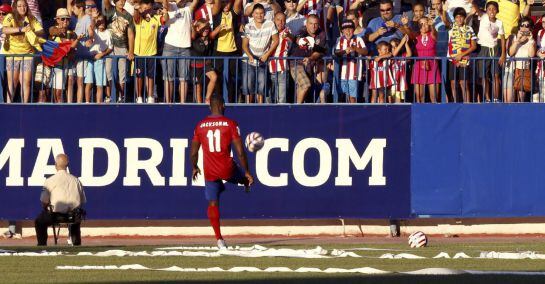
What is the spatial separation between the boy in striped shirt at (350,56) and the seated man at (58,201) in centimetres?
529

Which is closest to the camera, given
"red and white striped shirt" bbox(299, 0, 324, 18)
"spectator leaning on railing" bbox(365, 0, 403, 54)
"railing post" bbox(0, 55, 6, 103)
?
"railing post" bbox(0, 55, 6, 103)

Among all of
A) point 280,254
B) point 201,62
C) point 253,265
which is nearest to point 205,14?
point 201,62

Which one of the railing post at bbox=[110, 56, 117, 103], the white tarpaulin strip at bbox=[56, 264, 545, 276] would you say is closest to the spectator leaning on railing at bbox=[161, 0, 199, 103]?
the railing post at bbox=[110, 56, 117, 103]

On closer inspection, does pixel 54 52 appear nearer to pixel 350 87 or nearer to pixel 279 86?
pixel 279 86

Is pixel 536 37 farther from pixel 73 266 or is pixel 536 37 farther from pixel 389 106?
pixel 73 266

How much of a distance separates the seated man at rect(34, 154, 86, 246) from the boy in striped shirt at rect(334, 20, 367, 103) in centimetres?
529

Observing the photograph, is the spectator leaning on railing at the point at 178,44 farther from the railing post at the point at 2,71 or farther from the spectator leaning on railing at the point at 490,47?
the spectator leaning on railing at the point at 490,47

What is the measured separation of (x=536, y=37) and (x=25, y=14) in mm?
8500

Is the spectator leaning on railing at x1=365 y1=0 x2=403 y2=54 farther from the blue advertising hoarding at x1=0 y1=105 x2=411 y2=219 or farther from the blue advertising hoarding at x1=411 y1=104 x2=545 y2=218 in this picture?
the blue advertising hoarding at x1=411 y1=104 x2=545 y2=218

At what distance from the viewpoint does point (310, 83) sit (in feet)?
75.9

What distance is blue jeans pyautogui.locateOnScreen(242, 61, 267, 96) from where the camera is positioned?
2289 centimetres

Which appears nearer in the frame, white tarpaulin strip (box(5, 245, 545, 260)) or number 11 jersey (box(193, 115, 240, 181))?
white tarpaulin strip (box(5, 245, 545, 260))

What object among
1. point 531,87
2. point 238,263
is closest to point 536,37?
point 531,87

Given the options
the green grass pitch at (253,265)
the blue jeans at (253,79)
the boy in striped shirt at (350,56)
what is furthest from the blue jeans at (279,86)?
the green grass pitch at (253,265)
